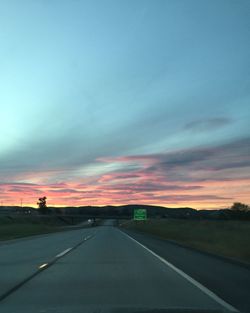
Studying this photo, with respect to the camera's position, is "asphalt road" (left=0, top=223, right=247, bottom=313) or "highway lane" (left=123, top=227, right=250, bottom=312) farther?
"highway lane" (left=123, top=227, right=250, bottom=312)

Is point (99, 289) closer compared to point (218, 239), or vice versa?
point (99, 289)

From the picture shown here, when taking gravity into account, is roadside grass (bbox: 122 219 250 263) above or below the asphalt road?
above

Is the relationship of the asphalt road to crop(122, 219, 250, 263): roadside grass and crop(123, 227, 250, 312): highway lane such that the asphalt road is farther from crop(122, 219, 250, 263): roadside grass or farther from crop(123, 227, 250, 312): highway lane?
crop(122, 219, 250, 263): roadside grass

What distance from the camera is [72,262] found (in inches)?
877

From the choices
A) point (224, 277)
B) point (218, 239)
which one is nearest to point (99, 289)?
point (224, 277)

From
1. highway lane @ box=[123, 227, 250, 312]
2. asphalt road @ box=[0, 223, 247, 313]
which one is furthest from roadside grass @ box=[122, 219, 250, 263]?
asphalt road @ box=[0, 223, 247, 313]

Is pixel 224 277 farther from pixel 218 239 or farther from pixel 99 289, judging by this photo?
pixel 218 239

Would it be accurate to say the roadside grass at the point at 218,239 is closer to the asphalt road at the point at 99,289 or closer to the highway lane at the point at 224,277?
the highway lane at the point at 224,277

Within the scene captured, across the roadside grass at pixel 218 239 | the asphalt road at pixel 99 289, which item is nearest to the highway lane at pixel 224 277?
the asphalt road at pixel 99 289

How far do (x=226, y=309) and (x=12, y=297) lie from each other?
4556 mm

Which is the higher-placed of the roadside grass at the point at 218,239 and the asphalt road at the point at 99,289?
the roadside grass at the point at 218,239

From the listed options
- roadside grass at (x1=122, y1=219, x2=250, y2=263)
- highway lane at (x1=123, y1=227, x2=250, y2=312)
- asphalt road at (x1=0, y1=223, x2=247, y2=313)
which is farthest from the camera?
roadside grass at (x1=122, y1=219, x2=250, y2=263)

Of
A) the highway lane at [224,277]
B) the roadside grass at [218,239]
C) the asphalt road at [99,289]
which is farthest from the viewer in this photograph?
the roadside grass at [218,239]

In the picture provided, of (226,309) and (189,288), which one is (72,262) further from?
(226,309)
